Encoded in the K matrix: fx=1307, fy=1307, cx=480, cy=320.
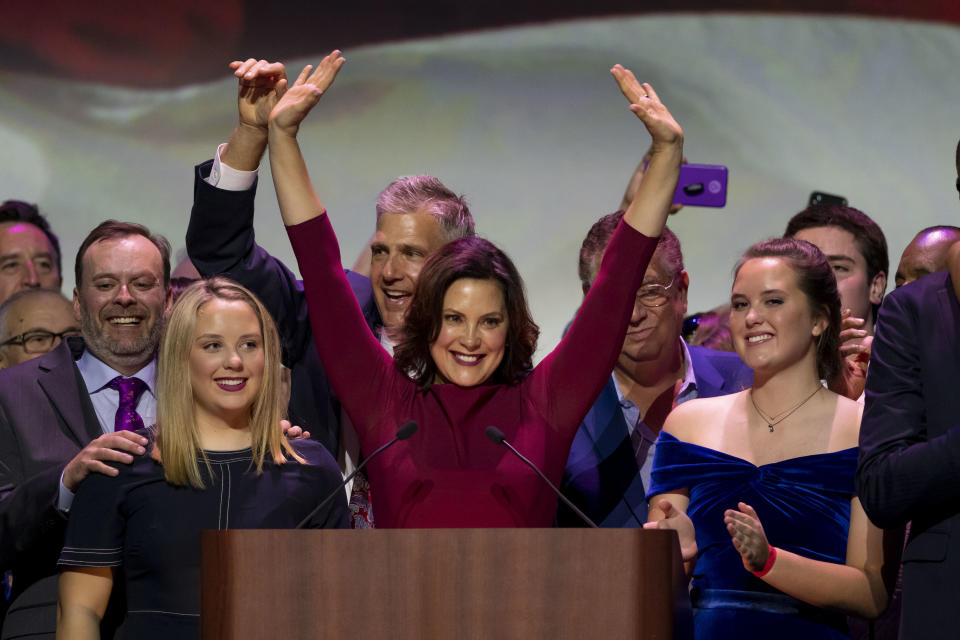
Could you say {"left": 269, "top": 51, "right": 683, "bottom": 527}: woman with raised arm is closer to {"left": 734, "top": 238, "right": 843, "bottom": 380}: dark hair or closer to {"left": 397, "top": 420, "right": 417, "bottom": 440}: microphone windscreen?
{"left": 397, "top": 420, "right": 417, "bottom": 440}: microphone windscreen

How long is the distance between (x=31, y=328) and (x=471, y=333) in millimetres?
1874

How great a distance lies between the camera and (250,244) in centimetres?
299

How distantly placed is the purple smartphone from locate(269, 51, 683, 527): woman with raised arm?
5.44 feet

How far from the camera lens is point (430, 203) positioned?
3.19 meters

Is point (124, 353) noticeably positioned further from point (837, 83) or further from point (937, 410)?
point (837, 83)

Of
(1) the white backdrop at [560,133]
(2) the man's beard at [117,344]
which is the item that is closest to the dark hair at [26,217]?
(1) the white backdrop at [560,133]

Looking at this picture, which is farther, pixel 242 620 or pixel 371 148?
pixel 371 148

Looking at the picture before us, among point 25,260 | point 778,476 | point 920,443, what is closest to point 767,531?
point 778,476

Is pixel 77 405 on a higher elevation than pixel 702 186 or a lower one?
lower

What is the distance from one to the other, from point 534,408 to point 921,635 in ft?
2.77

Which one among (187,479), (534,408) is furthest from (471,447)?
(187,479)

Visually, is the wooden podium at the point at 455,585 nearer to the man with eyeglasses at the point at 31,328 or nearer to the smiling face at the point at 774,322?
the smiling face at the point at 774,322

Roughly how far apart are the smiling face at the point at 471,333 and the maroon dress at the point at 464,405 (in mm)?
42

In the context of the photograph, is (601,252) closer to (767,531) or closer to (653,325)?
(653,325)
